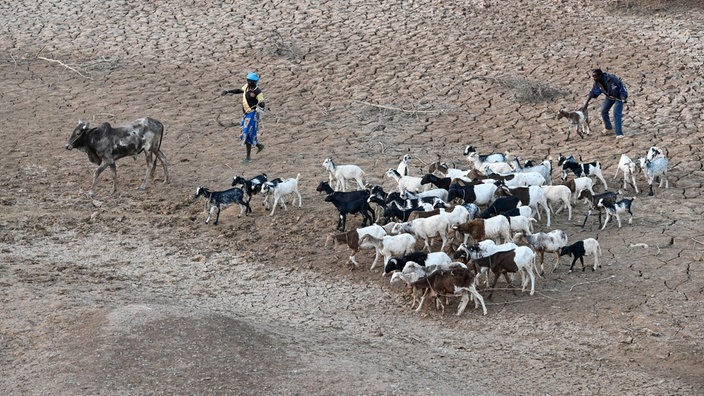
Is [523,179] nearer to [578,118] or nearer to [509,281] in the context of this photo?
[509,281]

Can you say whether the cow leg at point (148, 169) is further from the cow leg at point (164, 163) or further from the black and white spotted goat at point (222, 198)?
the black and white spotted goat at point (222, 198)

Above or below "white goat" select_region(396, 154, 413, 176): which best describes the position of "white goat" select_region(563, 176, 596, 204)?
below

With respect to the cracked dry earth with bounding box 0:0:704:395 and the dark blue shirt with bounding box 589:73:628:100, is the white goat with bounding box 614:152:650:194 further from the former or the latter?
the dark blue shirt with bounding box 589:73:628:100

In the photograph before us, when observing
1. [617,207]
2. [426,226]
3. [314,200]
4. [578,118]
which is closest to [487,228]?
[426,226]

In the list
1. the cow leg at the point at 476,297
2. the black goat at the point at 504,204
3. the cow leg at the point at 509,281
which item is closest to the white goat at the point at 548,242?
the cow leg at the point at 509,281

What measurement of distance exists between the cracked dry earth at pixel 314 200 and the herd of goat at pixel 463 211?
0.33 m

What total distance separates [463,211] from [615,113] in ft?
19.0

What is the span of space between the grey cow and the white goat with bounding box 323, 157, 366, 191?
2.99 meters

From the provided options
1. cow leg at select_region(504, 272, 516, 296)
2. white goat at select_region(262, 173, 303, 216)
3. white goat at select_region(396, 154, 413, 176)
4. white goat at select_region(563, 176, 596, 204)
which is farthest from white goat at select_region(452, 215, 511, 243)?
white goat at select_region(262, 173, 303, 216)

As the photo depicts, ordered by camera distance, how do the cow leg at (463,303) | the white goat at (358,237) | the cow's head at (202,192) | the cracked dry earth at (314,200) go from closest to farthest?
the cracked dry earth at (314,200) < the cow leg at (463,303) < the white goat at (358,237) < the cow's head at (202,192)

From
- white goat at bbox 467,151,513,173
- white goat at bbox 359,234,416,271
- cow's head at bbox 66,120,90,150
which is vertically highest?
cow's head at bbox 66,120,90,150

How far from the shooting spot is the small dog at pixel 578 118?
1892 centimetres

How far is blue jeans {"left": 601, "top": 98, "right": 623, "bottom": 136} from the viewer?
18750mm

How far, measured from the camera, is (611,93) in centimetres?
1888
